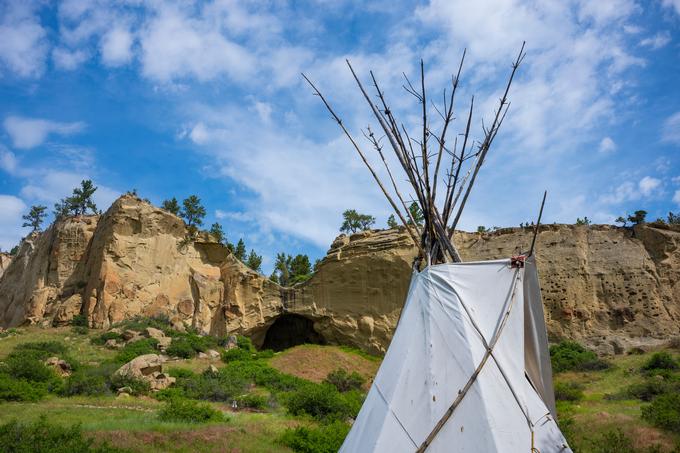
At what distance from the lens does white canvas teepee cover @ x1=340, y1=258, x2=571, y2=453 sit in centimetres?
435

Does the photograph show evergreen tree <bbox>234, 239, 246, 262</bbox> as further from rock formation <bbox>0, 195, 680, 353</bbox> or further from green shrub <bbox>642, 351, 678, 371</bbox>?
green shrub <bbox>642, 351, 678, 371</bbox>

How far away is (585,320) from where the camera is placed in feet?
84.0

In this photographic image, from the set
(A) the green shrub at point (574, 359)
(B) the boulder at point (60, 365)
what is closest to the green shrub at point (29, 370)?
(B) the boulder at point (60, 365)

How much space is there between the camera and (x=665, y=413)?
10.6 m

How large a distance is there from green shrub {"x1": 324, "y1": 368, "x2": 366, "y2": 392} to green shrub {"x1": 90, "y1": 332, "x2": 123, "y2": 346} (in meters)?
10.2

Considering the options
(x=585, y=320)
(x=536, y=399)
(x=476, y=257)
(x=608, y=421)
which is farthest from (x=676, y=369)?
(x=536, y=399)

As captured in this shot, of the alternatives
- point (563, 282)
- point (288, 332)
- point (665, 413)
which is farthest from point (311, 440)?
point (288, 332)

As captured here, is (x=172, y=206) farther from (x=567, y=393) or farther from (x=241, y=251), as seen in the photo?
(x=567, y=393)

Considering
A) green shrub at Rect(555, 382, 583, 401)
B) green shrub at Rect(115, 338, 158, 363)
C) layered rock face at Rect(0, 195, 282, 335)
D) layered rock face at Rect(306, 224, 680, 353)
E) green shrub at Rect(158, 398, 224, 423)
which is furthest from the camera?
layered rock face at Rect(0, 195, 282, 335)

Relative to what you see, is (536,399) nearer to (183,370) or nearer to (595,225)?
(183,370)

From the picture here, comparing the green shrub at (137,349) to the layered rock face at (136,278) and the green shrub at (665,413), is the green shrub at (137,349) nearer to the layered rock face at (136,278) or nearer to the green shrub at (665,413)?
the layered rock face at (136,278)

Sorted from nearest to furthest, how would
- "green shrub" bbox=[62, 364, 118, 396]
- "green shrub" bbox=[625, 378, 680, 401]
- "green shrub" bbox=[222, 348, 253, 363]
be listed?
"green shrub" bbox=[62, 364, 118, 396] < "green shrub" bbox=[625, 378, 680, 401] < "green shrub" bbox=[222, 348, 253, 363]

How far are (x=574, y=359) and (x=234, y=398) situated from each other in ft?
48.4

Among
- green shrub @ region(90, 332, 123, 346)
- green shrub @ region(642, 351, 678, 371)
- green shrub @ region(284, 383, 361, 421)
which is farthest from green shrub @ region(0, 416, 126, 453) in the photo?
green shrub @ region(642, 351, 678, 371)
